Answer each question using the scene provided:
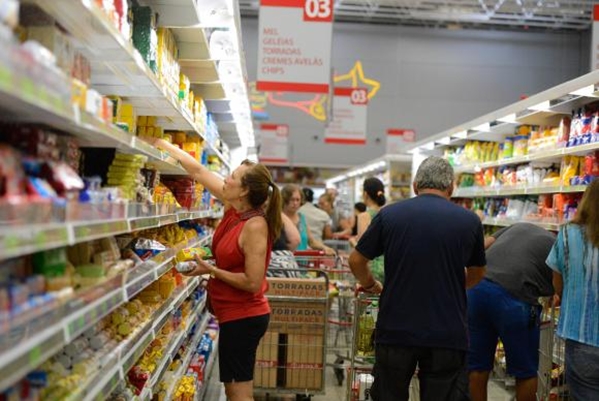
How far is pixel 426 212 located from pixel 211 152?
3550mm

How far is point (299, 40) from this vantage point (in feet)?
27.0

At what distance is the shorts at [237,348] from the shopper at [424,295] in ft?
2.12

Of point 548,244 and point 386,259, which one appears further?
point 548,244

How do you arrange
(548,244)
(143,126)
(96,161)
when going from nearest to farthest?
1. (96,161)
2. (143,126)
3. (548,244)

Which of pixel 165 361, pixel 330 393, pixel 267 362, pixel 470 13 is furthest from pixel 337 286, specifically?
pixel 470 13

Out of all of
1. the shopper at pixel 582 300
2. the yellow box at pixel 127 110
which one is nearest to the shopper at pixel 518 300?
the shopper at pixel 582 300

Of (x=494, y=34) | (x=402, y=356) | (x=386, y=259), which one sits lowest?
(x=402, y=356)

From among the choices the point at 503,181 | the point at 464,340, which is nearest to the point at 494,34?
the point at 503,181

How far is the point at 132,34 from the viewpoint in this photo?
309 centimetres

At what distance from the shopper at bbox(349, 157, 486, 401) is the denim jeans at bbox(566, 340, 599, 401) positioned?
492 mm

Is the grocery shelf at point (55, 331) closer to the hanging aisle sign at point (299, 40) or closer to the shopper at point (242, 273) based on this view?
the shopper at point (242, 273)

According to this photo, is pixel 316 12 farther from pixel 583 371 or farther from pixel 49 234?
pixel 49 234

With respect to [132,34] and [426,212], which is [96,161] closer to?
[132,34]

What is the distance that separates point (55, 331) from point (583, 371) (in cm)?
244
